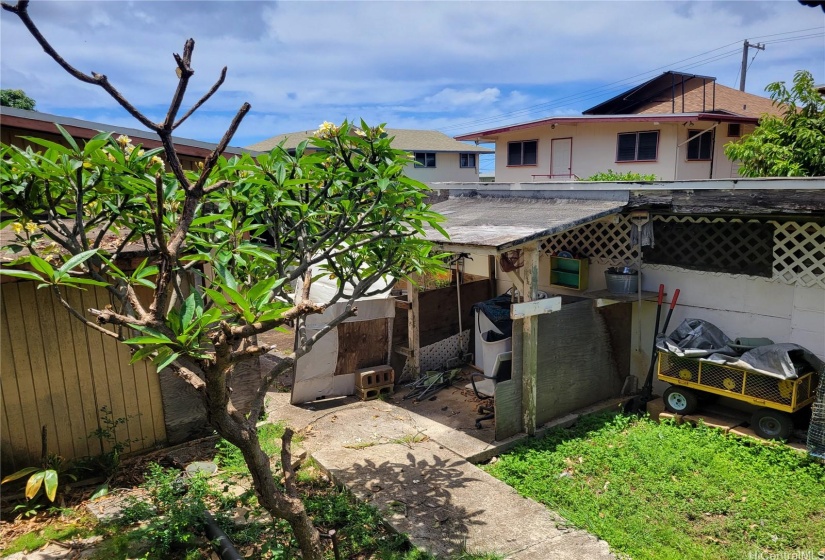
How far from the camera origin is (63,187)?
2.96m

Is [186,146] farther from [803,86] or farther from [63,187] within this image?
[803,86]

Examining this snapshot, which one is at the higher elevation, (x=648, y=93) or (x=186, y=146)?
(x=648, y=93)

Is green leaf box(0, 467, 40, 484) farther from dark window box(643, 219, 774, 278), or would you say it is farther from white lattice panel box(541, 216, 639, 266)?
dark window box(643, 219, 774, 278)

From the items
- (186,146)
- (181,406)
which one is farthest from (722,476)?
(186,146)

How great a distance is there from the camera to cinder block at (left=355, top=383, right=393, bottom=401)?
7.62 m

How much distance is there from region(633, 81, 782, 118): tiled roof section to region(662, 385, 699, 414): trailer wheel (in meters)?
15.9

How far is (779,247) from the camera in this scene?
19.5 feet

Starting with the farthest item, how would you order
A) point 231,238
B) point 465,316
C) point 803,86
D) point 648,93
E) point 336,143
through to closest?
point 648,93 < point 803,86 < point 465,316 < point 336,143 < point 231,238

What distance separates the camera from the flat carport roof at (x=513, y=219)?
570 cm

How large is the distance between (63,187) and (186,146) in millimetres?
5265

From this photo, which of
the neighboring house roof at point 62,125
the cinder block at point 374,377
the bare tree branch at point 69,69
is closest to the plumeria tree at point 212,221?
the bare tree branch at point 69,69

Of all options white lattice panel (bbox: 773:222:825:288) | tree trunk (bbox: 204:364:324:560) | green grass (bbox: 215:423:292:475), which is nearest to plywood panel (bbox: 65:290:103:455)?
green grass (bbox: 215:423:292:475)

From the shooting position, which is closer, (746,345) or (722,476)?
(722,476)

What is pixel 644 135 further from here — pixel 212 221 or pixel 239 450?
pixel 212 221
